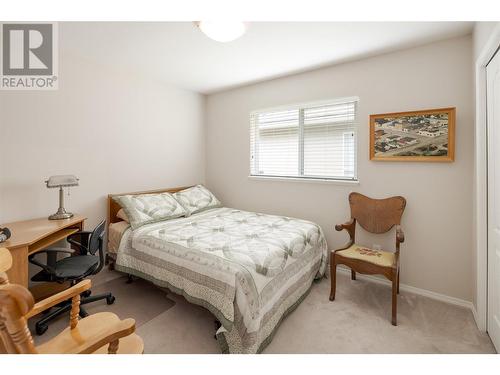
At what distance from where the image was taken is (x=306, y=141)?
3584 mm

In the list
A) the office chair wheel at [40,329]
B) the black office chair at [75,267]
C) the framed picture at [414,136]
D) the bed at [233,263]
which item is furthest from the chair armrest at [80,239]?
the framed picture at [414,136]

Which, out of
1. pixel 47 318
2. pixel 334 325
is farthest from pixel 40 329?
pixel 334 325

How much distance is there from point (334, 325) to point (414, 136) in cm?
205

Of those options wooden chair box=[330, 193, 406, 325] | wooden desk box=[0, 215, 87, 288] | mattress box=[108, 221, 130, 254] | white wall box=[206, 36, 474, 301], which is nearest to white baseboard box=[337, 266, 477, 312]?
white wall box=[206, 36, 474, 301]

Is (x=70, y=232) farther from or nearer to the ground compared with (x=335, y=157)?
nearer to the ground

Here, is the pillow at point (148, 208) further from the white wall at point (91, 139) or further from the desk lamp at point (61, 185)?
the desk lamp at point (61, 185)

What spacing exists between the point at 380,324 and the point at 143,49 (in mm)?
3590

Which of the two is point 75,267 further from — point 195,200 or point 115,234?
point 195,200

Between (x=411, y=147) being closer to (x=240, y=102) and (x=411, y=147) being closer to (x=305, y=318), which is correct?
(x=305, y=318)

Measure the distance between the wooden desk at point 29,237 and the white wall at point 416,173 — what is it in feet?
8.68

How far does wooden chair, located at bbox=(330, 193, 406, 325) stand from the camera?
236 cm
